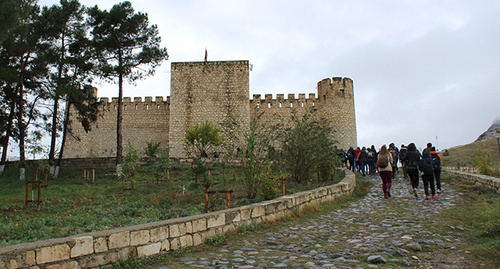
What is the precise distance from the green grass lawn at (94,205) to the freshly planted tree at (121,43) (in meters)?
4.57

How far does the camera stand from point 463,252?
4086 millimetres

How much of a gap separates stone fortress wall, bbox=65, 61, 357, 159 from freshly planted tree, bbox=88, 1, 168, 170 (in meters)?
6.57

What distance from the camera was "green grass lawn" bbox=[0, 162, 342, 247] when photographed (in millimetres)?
5391

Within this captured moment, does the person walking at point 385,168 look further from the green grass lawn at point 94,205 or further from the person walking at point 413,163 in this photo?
the green grass lawn at point 94,205

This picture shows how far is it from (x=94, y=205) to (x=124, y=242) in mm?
5648

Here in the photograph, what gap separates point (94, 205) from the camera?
28.6ft

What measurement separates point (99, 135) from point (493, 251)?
32523 millimetres

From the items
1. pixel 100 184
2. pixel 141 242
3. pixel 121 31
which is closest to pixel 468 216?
pixel 141 242

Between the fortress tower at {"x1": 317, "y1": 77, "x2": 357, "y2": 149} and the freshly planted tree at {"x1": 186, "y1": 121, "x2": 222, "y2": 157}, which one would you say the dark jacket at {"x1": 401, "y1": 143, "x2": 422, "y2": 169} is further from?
the fortress tower at {"x1": 317, "y1": 77, "x2": 357, "y2": 149}

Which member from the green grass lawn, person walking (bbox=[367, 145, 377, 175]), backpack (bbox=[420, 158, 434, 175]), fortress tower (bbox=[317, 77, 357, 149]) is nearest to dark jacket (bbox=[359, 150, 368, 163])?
person walking (bbox=[367, 145, 377, 175])

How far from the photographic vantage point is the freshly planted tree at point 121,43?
17.7m

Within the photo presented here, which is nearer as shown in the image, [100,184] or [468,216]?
[468,216]

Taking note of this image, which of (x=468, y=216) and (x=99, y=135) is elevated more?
(x=99, y=135)

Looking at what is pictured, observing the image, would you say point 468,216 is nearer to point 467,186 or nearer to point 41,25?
point 467,186
